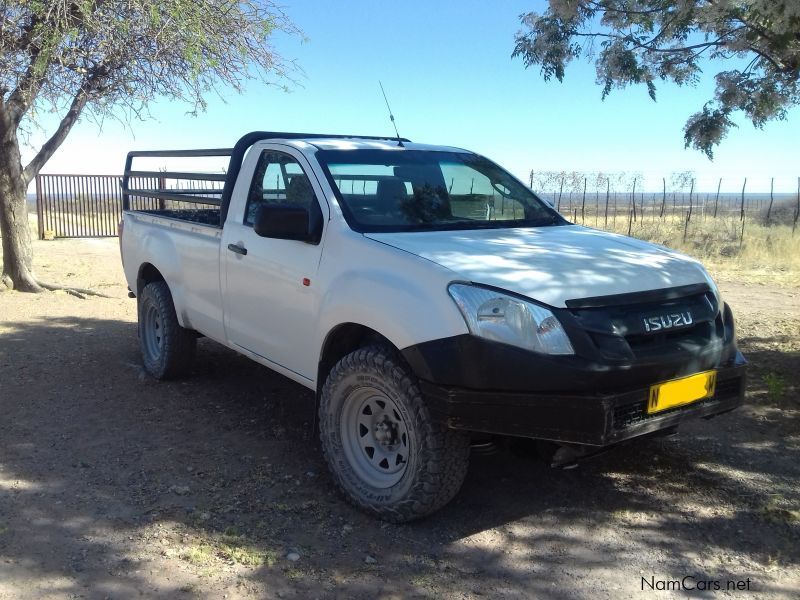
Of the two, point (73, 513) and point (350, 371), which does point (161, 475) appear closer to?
point (73, 513)

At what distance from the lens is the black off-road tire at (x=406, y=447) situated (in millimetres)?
3359

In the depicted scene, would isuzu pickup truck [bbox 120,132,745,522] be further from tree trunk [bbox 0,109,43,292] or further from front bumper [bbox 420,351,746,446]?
tree trunk [bbox 0,109,43,292]

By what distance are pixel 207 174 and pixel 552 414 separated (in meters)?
3.73

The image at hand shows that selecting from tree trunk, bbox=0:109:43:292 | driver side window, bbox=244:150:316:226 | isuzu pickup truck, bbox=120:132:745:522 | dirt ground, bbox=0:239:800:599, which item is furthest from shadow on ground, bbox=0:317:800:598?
tree trunk, bbox=0:109:43:292

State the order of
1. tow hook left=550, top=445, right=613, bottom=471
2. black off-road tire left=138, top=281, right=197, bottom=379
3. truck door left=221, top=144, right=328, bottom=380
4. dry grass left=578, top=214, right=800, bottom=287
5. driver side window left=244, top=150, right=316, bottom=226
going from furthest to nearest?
dry grass left=578, top=214, right=800, bottom=287, black off-road tire left=138, top=281, right=197, bottom=379, driver side window left=244, top=150, right=316, bottom=226, truck door left=221, top=144, right=328, bottom=380, tow hook left=550, top=445, right=613, bottom=471

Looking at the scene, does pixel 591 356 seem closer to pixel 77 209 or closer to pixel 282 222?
pixel 282 222

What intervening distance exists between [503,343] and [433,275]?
1.52 ft

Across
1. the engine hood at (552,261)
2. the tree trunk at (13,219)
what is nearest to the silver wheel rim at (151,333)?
the engine hood at (552,261)

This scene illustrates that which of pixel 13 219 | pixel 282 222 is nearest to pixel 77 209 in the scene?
pixel 13 219

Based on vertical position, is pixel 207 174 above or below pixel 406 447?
above

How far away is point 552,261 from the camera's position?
355 centimetres

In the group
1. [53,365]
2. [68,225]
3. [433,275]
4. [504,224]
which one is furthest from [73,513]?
[68,225]

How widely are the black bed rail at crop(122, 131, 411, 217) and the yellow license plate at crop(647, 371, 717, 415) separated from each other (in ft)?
8.99

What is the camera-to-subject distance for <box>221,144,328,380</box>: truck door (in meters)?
4.13
